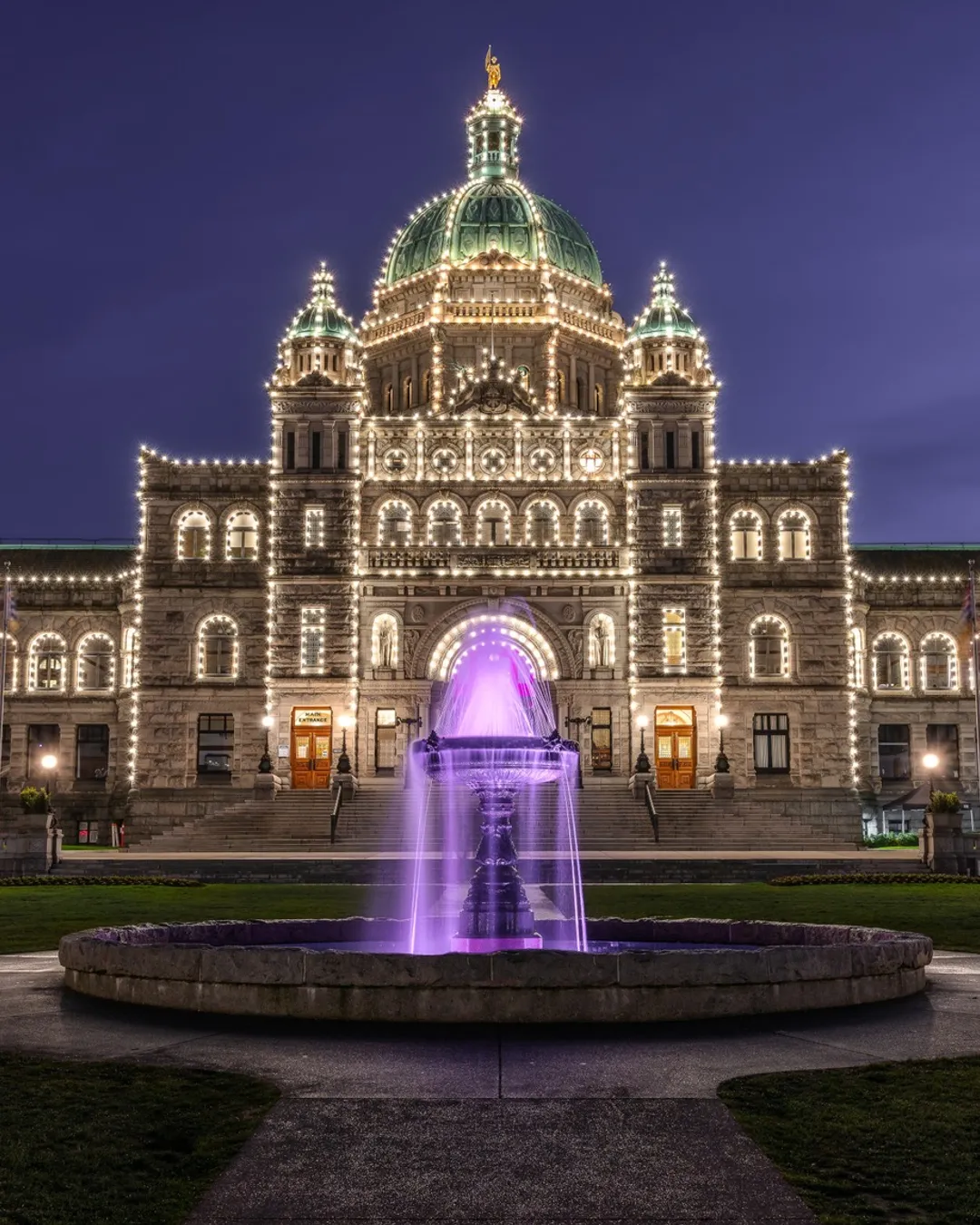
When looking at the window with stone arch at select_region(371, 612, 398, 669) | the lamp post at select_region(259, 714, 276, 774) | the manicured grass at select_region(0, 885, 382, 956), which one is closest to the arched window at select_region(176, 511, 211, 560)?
the lamp post at select_region(259, 714, 276, 774)

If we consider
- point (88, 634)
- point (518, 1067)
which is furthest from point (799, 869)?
point (88, 634)

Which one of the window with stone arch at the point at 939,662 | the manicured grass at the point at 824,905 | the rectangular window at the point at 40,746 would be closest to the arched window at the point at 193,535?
the rectangular window at the point at 40,746

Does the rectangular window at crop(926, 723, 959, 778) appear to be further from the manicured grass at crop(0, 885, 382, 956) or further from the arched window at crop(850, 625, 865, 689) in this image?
the manicured grass at crop(0, 885, 382, 956)

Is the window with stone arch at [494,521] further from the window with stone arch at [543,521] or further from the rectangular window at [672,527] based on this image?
the rectangular window at [672,527]

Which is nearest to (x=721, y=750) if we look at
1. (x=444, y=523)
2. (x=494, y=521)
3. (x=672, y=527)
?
(x=672, y=527)

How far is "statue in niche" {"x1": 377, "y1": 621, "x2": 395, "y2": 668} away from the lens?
225 ft

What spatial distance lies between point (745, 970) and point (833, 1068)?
2508 millimetres

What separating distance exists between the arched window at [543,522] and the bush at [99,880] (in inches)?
1243

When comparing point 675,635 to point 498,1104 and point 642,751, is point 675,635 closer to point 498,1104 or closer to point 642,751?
point 642,751

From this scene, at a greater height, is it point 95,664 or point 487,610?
point 487,610

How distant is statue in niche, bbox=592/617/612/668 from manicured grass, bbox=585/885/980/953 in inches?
1098

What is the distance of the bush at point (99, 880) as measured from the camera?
40.3m

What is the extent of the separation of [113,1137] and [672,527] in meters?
59.7

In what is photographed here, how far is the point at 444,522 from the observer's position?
70.2m
